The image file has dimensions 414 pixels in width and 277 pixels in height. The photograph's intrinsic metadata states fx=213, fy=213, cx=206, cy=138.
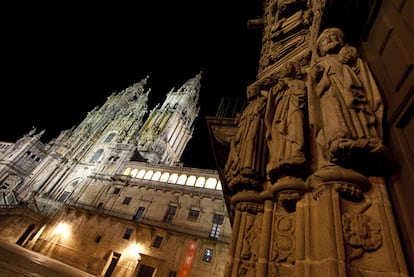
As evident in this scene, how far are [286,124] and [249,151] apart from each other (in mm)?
723

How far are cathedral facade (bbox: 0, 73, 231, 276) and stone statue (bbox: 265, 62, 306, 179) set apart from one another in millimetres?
16805

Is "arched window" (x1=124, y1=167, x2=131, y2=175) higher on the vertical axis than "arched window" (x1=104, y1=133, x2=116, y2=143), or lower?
lower

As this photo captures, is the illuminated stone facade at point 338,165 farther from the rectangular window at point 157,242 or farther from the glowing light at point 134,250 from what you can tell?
the glowing light at point 134,250

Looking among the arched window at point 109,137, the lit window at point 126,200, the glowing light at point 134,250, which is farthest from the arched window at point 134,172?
the arched window at point 109,137

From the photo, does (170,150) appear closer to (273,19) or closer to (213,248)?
(213,248)

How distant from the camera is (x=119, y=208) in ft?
78.9

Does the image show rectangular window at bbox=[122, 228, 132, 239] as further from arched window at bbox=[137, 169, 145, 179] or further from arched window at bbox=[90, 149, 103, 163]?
arched window at bbox=[90, 149, 103, 163]

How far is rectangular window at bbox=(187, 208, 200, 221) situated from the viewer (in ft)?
69.6

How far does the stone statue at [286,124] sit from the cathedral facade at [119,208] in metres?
16.8

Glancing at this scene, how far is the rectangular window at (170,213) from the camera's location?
21.9m

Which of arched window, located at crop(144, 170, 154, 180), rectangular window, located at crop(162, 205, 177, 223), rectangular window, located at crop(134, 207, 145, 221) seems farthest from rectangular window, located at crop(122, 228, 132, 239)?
arched window, located at crop(144, 170, 154, 180)

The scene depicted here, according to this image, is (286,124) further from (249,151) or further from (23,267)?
(23,267)

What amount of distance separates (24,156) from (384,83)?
50.9 m

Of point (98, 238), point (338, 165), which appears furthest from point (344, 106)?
point (98, 238)
